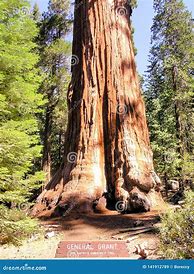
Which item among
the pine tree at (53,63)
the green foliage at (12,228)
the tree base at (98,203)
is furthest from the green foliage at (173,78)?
the green foliage at (12,228)

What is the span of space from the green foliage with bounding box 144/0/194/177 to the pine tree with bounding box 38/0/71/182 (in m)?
5.56

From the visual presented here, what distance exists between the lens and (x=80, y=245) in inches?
167

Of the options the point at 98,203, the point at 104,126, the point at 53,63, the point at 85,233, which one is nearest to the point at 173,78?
the point at 53,63

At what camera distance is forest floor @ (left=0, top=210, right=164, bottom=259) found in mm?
5086

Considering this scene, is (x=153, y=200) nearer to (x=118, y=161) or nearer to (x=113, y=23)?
(x=118, y=161)

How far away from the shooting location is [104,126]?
938 centimetres

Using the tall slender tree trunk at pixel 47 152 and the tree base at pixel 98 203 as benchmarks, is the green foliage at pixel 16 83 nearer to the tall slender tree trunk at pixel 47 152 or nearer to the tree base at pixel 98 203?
the tree base at pixel 98 203

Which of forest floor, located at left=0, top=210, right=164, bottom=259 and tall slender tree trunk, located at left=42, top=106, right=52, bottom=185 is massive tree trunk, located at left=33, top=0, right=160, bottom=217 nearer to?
forest floor, located at left=0, top=210, right=164, bottom=259

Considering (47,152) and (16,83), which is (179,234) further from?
(47,152)

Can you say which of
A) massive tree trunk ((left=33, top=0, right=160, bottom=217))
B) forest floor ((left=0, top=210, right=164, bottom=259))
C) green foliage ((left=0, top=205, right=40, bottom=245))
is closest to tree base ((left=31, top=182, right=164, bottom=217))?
massive tree trunk ((left=33, top=0, right=160, bottom=217))

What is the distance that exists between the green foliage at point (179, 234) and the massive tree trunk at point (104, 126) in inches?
140

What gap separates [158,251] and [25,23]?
30.0 ft

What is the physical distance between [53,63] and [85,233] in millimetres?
12774

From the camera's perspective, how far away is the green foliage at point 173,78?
53.8 ft
